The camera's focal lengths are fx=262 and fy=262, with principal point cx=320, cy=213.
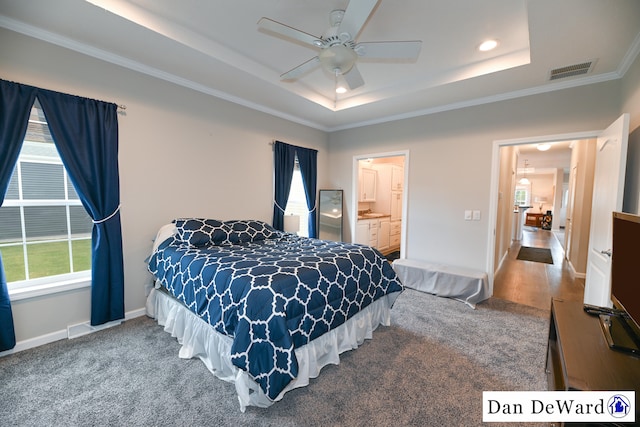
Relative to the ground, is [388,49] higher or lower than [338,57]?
higher

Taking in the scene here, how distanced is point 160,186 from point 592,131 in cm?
479

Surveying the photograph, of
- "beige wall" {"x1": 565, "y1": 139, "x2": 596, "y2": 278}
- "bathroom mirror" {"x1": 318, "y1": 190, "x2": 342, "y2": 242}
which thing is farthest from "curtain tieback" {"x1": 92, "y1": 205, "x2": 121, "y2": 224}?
"beige wall" {"x1": 565, "y1": 139, "x2": 596, "y2": 278}

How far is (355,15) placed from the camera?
1.67 m

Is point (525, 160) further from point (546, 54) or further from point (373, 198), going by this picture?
point (546, 54)

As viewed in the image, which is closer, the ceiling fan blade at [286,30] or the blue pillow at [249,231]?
the ceiling fan blade at [286,30]

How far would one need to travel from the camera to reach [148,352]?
2.22 meters

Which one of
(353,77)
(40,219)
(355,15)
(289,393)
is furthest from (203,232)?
(355,15)

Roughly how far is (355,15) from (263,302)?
191cm

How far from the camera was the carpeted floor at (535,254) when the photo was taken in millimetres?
5713

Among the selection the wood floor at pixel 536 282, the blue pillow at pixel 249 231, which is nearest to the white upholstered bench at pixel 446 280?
the wood floor at pixel 536 282

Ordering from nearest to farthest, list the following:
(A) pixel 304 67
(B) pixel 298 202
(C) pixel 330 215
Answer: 1. (A) pixel 304 67
2. (B) pixel 298 202
3. (C) pixel 330 215

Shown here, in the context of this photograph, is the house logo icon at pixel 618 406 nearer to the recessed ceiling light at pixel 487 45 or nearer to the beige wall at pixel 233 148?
the beige wall at pixel 233 148

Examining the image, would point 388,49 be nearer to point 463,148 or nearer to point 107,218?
point 463,148

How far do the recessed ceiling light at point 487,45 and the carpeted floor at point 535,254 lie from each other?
4.97 metres
